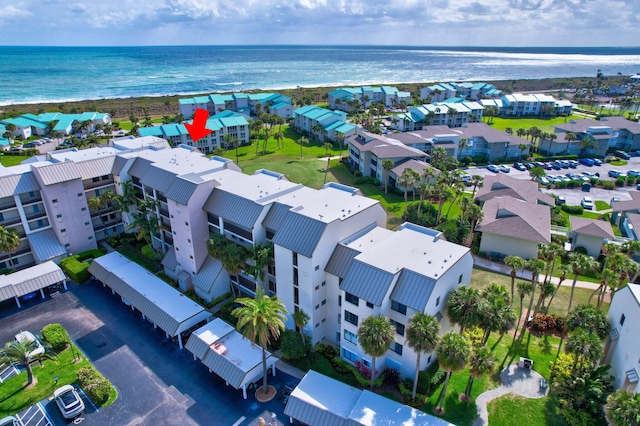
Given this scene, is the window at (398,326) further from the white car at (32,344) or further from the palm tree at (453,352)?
the white car at (32,344)

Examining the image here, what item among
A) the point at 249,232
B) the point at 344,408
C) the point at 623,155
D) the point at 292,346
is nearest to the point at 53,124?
the point at 249,232

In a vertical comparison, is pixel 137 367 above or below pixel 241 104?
below

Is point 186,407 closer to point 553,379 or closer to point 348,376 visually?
point 348,376

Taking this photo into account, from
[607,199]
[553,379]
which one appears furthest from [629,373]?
[607,199]

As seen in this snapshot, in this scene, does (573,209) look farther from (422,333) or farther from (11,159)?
(11,159)

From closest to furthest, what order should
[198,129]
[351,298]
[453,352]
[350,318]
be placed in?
[453,352]
[351,298]
[350,318]
[198,129]

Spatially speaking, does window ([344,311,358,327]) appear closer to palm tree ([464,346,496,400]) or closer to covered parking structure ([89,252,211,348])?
palm tree ([464,346,496,400])
